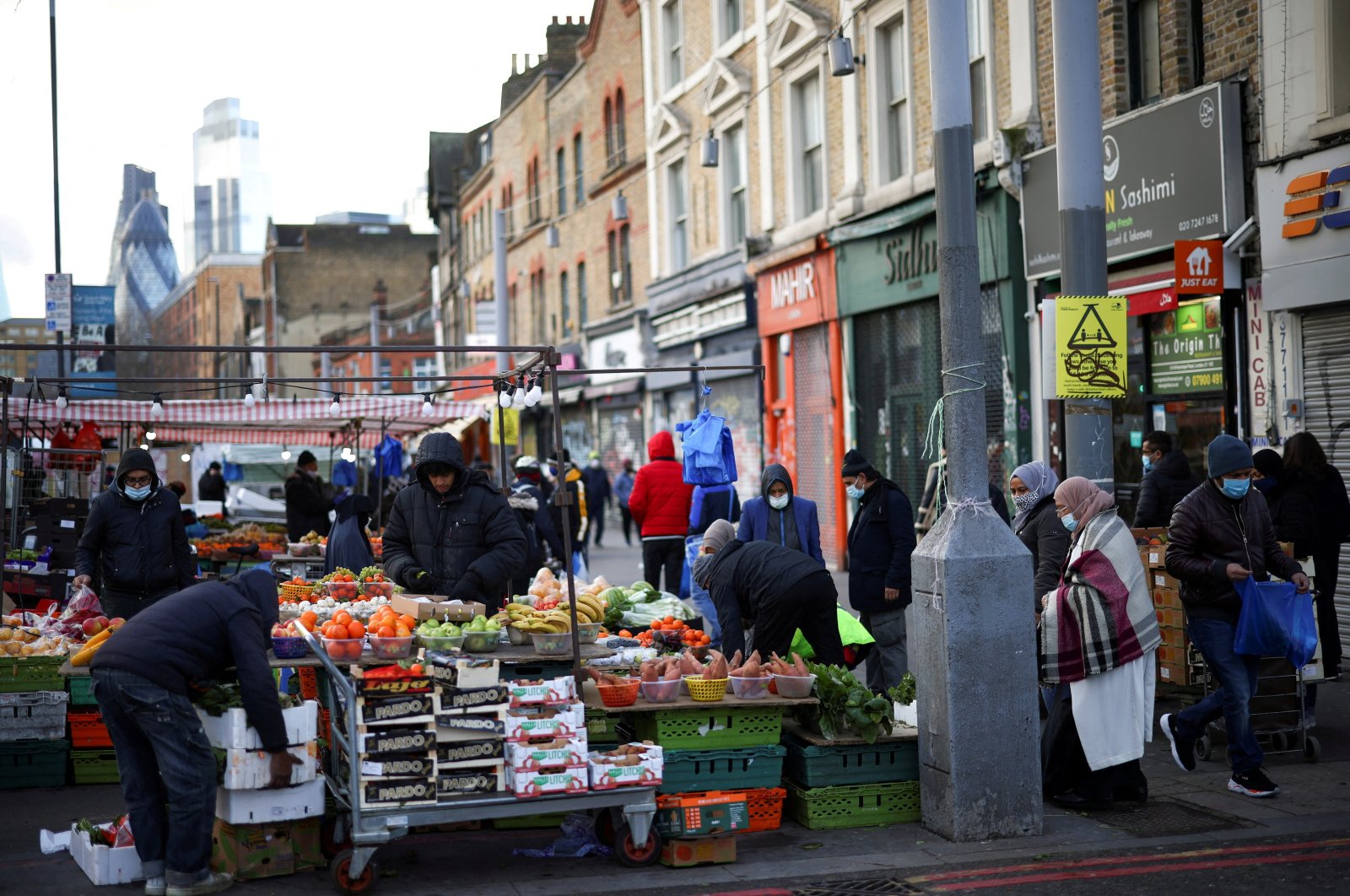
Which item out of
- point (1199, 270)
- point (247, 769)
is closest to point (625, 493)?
point (1199, 270)

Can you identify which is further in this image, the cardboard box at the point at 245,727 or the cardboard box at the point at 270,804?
the cardboard box at the point at 270,804

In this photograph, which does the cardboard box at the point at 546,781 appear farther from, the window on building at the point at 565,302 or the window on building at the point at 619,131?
the window on building at the point at 565,302

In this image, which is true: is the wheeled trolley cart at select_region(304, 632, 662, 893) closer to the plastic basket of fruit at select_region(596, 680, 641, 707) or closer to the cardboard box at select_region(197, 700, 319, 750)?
the cardboard box at select_region(197, 700, 319, 750)

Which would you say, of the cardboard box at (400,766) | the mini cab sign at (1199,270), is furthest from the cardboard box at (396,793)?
the mini cab sign at (1199,270)

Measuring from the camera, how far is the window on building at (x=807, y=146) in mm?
23266

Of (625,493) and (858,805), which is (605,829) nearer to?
(858,805)

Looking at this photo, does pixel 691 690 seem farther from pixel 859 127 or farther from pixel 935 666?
pixel 859 127

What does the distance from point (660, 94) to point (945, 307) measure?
22791 mm

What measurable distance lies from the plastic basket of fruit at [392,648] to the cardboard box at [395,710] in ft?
2.15

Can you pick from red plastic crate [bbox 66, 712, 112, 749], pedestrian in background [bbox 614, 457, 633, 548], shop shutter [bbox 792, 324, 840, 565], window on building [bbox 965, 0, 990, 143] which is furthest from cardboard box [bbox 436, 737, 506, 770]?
pedestrian in background [bbox 614, 457, 633, 548]

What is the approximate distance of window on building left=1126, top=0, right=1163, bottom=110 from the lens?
1479cm

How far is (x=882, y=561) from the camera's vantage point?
1059cm

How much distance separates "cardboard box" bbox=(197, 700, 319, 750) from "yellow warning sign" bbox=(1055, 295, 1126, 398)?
547 cm

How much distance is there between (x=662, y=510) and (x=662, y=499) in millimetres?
117
